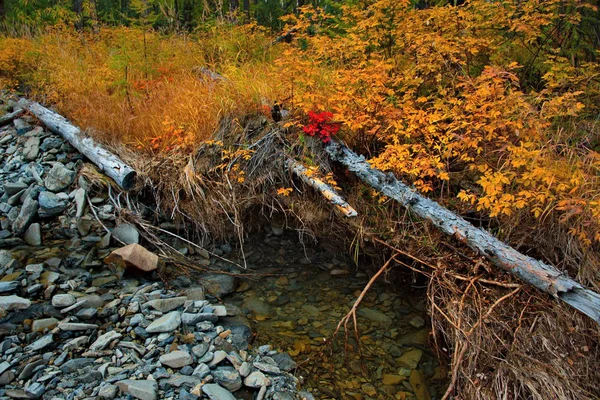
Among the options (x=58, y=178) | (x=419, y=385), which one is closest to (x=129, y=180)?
(x=58, y=178)

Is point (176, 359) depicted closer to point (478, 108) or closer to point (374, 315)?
point (374, 315)

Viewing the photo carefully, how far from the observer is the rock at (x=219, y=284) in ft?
12.9

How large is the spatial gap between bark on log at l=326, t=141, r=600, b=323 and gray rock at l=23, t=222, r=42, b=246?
124 inches

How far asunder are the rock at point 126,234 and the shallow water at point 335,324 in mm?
1193

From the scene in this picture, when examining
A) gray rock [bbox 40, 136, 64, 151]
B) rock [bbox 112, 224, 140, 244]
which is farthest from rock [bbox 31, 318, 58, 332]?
A: gray rock [bbox 40, 136, 64, 151]

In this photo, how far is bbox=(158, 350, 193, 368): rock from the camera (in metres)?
2.82

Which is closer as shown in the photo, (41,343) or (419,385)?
(41,343)

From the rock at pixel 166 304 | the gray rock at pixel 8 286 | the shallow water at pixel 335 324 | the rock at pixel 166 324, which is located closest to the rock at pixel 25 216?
the gray rock at pixel 8 286

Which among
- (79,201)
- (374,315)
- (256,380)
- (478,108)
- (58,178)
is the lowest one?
(374,315)

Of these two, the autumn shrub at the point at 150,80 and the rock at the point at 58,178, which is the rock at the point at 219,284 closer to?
the autumn shrub at the point at 150,80

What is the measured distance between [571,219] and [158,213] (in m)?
4.03

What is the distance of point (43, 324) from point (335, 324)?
2394 millimetres

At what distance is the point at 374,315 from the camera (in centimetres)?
380

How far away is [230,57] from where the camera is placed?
661 centimetres
